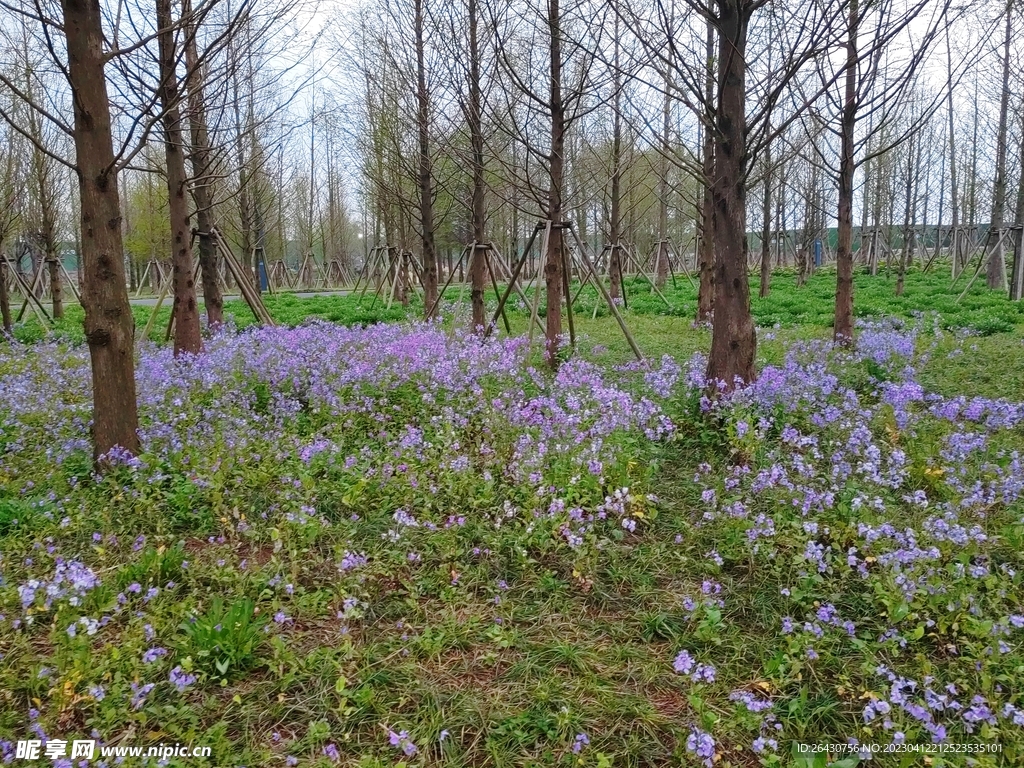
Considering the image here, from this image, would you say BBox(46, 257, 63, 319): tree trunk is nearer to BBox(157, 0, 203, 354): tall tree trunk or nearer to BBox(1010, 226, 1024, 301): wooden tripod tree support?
BBox(157, 0, 203, 354): tall tree trunk

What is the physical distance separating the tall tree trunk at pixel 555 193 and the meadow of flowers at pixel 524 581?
87.6 inches

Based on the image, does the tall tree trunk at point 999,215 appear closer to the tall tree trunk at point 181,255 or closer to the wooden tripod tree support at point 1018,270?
the wooden tripod tree support at point 1018,270

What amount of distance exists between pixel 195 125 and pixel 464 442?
232 inches

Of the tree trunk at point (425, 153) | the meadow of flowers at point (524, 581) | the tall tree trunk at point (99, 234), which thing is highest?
the tree trunk at point (425, 153)

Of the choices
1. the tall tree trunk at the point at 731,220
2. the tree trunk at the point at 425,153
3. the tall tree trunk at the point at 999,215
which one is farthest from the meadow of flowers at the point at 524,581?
the tall tree trunk at the point at 999,215

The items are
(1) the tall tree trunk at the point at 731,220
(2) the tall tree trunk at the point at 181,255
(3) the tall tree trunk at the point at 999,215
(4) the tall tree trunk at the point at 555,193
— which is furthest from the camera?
(3) the tall tree trunk at the point at 999,215

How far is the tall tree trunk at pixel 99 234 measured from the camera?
3.58 meters

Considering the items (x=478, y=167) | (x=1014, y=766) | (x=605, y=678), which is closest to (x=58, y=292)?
(x=478, y=167)

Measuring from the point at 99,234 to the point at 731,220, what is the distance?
14.1 feet

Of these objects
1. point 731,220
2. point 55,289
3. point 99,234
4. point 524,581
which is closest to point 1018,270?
point 731,220

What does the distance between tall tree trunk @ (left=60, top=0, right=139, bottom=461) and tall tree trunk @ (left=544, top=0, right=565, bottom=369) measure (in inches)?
162

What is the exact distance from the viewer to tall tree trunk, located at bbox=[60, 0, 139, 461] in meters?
3.58

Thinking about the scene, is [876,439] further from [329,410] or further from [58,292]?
[58,292]

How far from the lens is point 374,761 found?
198cm
